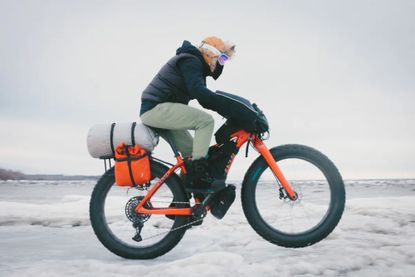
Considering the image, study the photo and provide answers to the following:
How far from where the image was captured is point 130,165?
3734 millimetres

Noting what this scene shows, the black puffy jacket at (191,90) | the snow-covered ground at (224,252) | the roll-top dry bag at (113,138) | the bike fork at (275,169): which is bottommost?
the snow-covered ground at (224,252)

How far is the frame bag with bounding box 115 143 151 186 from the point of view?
3.74m

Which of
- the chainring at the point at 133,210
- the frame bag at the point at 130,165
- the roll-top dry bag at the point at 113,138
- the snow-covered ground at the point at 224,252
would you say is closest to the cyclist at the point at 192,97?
the roll-top dry bag at the point at 113,138

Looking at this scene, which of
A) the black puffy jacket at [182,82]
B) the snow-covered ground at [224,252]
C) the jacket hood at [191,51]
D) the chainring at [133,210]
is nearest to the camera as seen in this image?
the snow-covered ground at [224,252]

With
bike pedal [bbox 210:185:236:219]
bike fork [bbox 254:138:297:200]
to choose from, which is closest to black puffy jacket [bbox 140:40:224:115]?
bike fork [bbox 254:138:297:200]

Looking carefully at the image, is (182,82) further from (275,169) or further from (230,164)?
(275,169)

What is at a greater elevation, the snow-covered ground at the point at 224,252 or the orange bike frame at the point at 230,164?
the orange bike frame at the point at 230,164

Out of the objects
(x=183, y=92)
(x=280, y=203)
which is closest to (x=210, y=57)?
(x=183, y=92)

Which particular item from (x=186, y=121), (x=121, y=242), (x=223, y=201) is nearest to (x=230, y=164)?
(x=223, y=201)

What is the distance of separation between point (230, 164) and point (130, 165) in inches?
35.4

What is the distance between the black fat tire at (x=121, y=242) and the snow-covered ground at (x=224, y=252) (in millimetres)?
108

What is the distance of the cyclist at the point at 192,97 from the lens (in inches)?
145

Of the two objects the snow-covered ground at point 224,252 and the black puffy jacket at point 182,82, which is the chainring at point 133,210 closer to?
the snow-covered ground at point 224,252

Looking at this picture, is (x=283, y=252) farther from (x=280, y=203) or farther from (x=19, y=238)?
(x=19, y=238)
